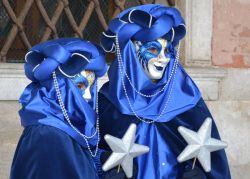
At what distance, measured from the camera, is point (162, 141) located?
2.72m

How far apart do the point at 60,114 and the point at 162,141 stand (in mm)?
553

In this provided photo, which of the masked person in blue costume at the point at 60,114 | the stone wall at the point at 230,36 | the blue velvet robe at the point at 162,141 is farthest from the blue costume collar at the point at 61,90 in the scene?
the stone wall at the point at 230,36

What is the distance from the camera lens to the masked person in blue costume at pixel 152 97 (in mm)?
2701

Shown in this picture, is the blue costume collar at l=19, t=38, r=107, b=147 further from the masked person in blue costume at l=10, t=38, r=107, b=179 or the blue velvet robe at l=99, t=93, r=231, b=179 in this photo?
the blue velvet robe at l=99, t=93, r=231, b=179

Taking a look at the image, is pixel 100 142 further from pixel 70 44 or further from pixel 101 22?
pixel 101 22

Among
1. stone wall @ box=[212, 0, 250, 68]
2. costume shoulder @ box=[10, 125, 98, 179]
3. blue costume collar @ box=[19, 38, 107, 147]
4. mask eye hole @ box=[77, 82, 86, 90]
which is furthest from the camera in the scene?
stone wall @ box=[212, 0, 250, 68]

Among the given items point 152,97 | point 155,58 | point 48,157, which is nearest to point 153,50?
point 155,58

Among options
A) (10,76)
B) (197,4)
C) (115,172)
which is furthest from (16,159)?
(197,4)

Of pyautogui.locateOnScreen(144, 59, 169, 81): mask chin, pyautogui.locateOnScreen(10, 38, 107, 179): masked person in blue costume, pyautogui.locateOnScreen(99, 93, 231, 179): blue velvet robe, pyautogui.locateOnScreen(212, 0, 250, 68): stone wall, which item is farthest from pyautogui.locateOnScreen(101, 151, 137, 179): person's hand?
pyautogui.locateOnScreen(212, 0, 250, 68): stone wall

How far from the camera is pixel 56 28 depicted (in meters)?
4.68

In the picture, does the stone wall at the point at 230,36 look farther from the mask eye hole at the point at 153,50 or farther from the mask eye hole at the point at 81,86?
the mask eye hole at the point at 81,86

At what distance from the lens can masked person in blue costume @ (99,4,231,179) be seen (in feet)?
8.86

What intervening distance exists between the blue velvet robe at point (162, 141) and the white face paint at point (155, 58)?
21 cm

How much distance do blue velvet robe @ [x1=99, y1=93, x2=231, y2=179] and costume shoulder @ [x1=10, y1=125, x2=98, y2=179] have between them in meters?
0.36
